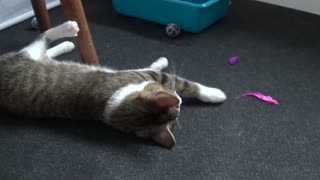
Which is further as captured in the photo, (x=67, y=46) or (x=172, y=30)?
(x=172, y=30)

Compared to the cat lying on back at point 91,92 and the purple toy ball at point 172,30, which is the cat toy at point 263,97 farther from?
the purple toy ball at point 172,30

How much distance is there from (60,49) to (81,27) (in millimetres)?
315

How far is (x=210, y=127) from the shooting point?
1.43 meters

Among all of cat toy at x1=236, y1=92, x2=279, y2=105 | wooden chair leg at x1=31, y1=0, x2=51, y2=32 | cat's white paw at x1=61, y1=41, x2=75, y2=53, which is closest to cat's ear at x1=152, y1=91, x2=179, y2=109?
cat toy at x1=236, y1=92, x2=279, y2=105

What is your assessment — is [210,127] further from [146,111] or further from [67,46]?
[67,46]

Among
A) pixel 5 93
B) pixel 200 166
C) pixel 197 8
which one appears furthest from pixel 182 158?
pixel 197 8

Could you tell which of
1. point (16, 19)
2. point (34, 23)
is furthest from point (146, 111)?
point (16, 19)

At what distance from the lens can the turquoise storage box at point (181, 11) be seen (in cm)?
196

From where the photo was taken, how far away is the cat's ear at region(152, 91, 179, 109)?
1194 mm

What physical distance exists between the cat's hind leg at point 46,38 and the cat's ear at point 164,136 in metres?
0.54

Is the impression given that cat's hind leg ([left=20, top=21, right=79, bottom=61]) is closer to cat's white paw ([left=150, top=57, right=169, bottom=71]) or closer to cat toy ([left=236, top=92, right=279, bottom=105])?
cat's white paw ([left=150, top=57, right=169, bottom=71])

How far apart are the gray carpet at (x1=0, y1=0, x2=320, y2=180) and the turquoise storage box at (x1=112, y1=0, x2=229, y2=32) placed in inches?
2.9

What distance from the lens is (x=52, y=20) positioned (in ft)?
7.35

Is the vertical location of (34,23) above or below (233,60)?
above
